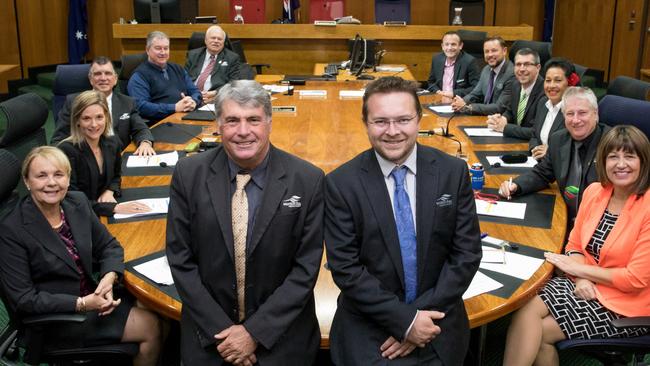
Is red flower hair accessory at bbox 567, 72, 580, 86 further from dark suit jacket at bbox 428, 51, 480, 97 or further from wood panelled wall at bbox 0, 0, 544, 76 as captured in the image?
wood panelled wall at bbox 0, 0, 544, 76

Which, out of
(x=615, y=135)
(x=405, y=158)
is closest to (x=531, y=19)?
(x=615, y=135)

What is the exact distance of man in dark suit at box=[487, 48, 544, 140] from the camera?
4719mm

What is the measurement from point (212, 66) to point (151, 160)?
9.66 feet

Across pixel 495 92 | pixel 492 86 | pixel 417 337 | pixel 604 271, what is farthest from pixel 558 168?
pixel 492 86

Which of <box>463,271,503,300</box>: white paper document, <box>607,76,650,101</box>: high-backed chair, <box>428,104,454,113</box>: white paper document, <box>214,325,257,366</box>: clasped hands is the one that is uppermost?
<box>607,76,650,101</box>: high-backed chair

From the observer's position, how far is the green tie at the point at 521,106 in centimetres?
490

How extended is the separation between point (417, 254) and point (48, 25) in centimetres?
1006

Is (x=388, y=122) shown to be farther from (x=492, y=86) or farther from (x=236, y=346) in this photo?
(x=492, y=86)

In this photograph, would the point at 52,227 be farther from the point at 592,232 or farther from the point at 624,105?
the point at 624,105

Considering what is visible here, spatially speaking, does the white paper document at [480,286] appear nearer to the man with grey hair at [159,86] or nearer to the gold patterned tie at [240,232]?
the gold patterned tie at [240,232]

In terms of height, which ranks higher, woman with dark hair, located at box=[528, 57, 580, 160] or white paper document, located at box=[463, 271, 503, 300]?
woman with dark hair, located at box=[528, 57, 580, 160]

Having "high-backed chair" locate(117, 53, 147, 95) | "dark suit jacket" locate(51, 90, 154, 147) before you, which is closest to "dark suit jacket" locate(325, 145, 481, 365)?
"dark suit jacket" locate(51, 90, 154, 147)

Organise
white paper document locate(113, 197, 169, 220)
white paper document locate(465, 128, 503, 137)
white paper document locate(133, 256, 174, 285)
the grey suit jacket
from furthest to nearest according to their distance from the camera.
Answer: the grey suit jacket
white paper document locate(465, 128, 503, 137)
white paper document locate(113, 197, 169, 220)
white paper document locate(133, 256, 174, 285)

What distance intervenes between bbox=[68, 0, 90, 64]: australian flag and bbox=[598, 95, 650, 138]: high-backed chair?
902cm
